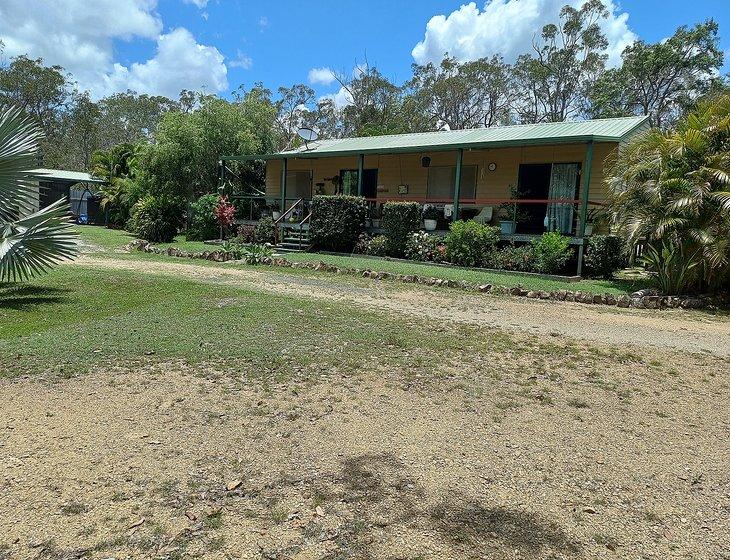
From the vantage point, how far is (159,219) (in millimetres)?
20500

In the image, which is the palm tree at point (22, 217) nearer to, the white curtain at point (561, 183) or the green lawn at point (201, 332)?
the green lawn at point (201, 332)

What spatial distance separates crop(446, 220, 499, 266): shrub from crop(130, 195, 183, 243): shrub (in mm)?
11685

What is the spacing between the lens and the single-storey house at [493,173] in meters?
14.1

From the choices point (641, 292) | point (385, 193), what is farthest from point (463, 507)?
point (385, 193)

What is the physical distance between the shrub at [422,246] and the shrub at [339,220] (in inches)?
84.3

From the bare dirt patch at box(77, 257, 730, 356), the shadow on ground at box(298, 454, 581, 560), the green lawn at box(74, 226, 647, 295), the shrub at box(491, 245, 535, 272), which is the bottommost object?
the shadow on ground at box(298, 454, 581, 560)

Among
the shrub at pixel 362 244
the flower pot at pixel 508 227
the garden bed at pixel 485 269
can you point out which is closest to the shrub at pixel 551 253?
the garden bed at pixel 485 269

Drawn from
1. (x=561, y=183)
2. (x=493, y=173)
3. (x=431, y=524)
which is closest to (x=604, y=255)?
(x=561, y=183)

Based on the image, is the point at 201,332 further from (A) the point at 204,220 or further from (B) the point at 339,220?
(A) the point at 204,220

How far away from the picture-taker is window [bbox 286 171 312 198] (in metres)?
22.3

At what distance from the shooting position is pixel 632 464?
11.2 feet

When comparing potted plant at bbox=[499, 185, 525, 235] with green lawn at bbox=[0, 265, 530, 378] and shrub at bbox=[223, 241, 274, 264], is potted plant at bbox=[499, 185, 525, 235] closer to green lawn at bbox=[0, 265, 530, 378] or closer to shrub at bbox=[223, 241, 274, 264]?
shrub at bbox=[223, 241, 274, 264]

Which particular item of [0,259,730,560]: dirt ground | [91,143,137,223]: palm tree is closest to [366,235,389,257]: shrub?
[0,259,730,560]: dirt ground

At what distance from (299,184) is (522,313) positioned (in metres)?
15.6
